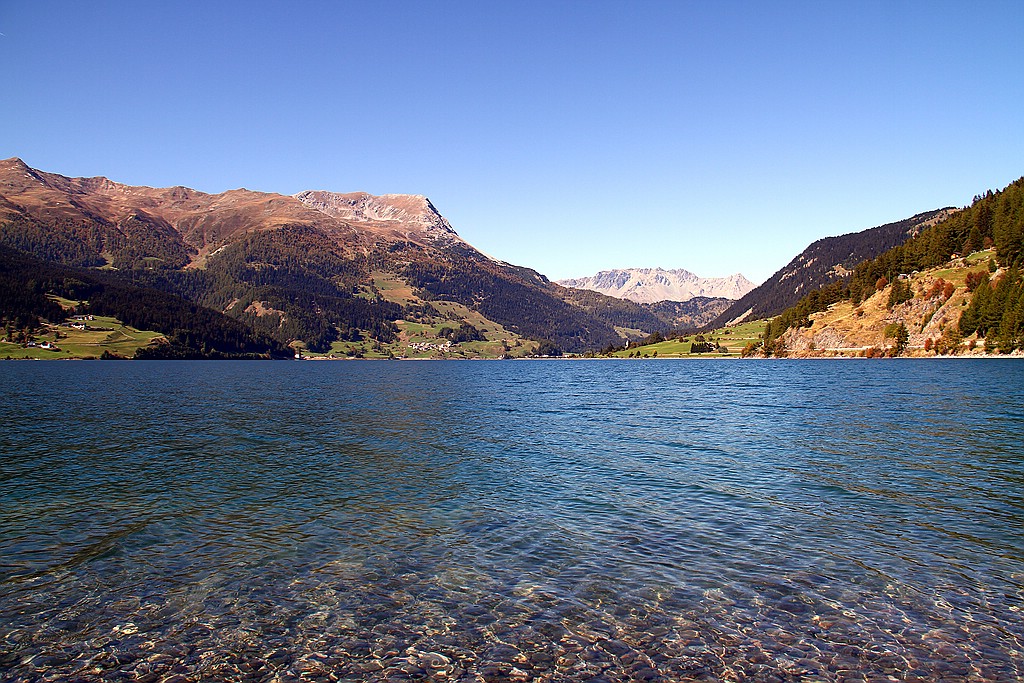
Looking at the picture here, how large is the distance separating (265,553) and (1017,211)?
229 metres

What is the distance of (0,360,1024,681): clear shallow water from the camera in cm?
1306

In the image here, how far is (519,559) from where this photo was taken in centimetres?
1941

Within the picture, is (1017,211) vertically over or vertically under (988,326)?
over

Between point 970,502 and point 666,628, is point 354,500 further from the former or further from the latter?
point 970,502

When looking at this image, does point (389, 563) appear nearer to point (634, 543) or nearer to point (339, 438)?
point (634, 543)

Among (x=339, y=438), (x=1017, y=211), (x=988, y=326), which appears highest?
(x=1017, y=211)

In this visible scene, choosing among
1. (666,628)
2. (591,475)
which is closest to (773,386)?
(591,475)

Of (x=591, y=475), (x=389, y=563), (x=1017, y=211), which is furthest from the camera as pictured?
(x=1017, y=211)

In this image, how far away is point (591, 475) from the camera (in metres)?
32.7

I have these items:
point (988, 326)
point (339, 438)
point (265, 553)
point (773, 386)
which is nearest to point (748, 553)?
point (265, 553)

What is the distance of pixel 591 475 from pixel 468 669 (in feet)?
68.6

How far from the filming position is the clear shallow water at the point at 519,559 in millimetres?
13062

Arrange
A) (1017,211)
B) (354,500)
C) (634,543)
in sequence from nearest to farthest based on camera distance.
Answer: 1. (634,543)
2. (354,500)
3. (1017,211)

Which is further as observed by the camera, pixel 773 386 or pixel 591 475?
pixel 773 386
